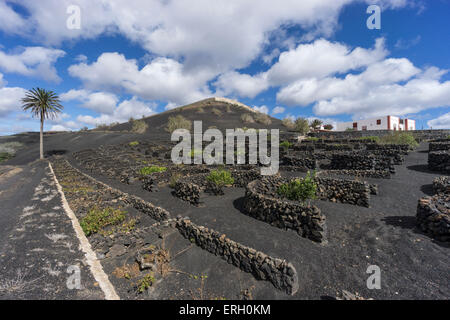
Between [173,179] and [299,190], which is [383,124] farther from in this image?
[173,179]

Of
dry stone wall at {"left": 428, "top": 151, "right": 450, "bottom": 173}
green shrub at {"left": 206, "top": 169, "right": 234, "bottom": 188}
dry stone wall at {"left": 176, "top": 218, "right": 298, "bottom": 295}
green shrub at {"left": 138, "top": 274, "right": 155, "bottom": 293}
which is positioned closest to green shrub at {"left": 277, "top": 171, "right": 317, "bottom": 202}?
green shrub at {"left": 206, "top": 169, "right": 234, "bottom": 188}

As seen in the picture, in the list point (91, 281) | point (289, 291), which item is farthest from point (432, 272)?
point (91, 281)

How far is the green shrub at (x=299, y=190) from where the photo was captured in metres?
9.04

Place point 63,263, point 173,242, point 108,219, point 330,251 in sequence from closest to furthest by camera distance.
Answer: point 63,263 < point 330,251 < point 173,242 < point 108,219

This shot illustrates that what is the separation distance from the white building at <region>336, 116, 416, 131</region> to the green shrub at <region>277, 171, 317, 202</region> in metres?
64.2

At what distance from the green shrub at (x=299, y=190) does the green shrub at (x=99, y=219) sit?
8.21 metres

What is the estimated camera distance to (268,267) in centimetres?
515

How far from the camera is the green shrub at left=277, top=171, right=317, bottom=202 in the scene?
29.7 ft

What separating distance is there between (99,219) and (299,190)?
9559 mm

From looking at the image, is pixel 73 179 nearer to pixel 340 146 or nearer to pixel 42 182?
pixel 42 182

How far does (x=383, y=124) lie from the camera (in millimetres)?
58344

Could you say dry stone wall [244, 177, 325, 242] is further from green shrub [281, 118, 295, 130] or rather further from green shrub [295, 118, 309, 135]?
green shrub [281, 118, 295, 130]

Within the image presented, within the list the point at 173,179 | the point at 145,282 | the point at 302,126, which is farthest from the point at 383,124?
the point at 145,282

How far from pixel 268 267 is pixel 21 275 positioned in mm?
6919
